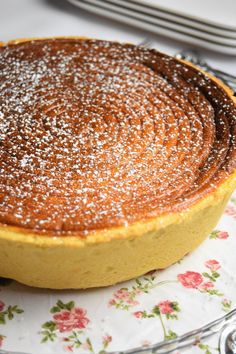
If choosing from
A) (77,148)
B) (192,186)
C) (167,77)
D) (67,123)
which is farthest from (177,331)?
(167,77)

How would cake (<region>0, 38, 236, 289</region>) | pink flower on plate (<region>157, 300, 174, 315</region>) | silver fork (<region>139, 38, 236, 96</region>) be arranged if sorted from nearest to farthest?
cake (<region>0, 38, 236, 289</region>) → pink flower on plate (<region>157, 300, 174, 315</region>) → silver fork (<region>139, 38, 236, 96</region>)

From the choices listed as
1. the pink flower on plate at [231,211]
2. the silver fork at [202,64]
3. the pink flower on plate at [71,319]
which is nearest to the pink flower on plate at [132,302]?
the pink flower on plate at [71,319]

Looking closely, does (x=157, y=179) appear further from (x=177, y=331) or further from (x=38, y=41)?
(x=38, y=41)

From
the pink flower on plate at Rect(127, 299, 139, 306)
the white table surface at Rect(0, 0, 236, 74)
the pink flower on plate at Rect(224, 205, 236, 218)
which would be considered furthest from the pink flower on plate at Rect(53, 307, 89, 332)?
the white table surface at Rect(0, 0, 236, 74)

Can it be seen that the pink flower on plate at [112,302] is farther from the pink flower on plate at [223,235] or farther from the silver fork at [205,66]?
the silver fork at [205,66]

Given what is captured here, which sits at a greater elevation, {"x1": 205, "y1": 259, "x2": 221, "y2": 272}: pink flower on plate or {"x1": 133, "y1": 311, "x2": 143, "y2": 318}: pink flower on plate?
{"x1": 205, "y1": 259, "x2": 221, "y2": 272}: pink flower on plate

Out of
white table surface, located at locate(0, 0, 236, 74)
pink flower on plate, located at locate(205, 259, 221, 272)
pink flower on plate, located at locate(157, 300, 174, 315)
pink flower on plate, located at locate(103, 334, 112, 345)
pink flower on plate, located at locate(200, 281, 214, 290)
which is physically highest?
white table surface, located at locate(0, 0, 236, 74)

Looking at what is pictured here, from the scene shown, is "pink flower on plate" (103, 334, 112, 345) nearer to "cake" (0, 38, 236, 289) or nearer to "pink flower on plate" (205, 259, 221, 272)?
"cake" (0, 38, 236, 289)
